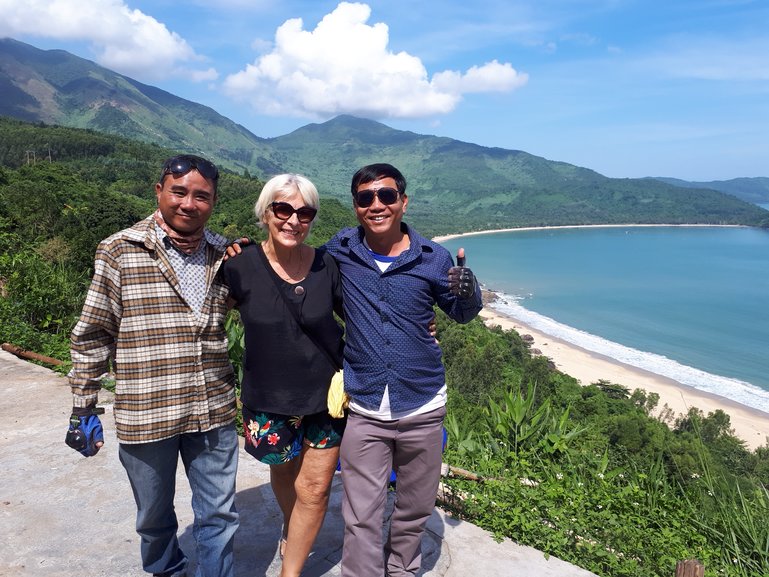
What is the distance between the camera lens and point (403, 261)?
1.93 meters

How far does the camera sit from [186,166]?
1800mm

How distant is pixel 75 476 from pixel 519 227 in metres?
141

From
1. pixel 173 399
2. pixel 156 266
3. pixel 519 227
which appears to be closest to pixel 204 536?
pixel 173 399

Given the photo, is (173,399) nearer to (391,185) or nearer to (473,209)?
(391,185)

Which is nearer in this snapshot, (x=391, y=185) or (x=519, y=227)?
(x=391, y=185)

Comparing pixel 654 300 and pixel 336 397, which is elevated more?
pixel 336 397

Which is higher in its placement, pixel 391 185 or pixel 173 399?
pixel 391 185

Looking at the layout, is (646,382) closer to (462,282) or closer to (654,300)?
(654,300)

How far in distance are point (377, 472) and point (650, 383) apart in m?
30.8

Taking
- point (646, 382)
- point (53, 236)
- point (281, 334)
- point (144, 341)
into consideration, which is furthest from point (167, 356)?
point (646, 382)

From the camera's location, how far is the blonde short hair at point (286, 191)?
1.87 m

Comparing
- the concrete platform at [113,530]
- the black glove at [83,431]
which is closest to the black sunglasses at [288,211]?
the black glove at [83,431]

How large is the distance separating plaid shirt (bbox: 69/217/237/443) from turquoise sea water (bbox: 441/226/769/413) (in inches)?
1248

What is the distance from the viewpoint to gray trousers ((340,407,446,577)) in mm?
1938
